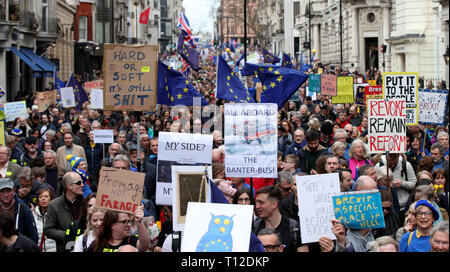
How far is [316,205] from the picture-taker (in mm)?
6941

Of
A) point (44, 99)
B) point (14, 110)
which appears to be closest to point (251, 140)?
point (14, 110)

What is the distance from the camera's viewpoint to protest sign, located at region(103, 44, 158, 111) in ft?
40.1

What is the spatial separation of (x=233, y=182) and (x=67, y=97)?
13.1 meters

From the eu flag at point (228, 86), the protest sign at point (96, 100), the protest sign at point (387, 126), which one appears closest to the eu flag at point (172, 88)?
the eu flag at point (228, 86)

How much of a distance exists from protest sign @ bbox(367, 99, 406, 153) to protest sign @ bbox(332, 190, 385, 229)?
3.57 m

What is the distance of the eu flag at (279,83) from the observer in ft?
48.1

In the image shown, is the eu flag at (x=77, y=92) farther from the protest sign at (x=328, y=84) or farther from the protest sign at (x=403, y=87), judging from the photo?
the protest sign at (x=403, y=87)

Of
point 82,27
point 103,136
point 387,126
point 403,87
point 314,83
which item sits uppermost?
point 82,27

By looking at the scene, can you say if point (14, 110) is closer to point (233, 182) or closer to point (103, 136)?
point (103, 136)

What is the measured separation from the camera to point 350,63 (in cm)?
5803

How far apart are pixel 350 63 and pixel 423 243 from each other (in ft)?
173

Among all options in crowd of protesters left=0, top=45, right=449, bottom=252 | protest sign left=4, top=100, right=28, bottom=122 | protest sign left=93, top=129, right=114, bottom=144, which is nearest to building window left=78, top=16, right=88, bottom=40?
protest sign left=4, top=100, right=28, bottom=122

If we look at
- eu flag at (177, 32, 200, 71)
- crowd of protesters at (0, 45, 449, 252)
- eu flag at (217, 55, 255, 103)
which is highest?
eu flag at (177, 32, 200, 71)

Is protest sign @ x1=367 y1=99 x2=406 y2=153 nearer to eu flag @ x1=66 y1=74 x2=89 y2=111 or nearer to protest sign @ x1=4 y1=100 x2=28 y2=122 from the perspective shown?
protest sign @ x1=4 y1=100 x2=28 y2=122
